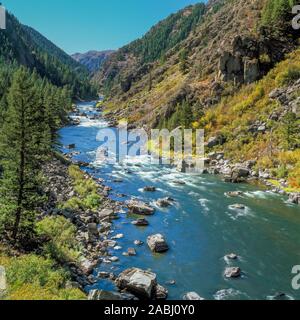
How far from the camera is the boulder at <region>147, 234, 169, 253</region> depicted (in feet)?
99.8

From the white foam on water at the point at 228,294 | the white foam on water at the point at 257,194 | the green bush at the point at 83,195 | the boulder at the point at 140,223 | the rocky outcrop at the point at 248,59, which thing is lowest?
the white foam on water at the point at 228,294

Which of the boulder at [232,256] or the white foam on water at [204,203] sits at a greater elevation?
the white foam on water at [204,203]

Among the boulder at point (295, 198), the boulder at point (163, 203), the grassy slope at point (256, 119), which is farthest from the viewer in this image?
the grassy slope at point (256, 119)

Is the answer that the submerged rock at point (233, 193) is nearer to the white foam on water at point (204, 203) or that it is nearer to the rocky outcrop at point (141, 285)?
the white foam on water at point (204, 203)

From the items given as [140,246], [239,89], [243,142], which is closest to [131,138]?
[239,89]

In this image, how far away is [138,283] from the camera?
23391mm

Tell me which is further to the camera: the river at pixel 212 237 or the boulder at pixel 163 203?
the boulder at pixel 163 203

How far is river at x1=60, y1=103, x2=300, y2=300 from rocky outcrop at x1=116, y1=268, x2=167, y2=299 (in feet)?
2.44

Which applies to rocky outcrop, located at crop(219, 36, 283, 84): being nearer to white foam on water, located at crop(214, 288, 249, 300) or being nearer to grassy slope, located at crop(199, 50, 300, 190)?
grassy slope, located at crop(199, 50, 300, 190)

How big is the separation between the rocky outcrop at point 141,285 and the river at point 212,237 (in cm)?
74

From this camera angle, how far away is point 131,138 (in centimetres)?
9269

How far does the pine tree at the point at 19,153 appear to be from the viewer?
83.4 ft

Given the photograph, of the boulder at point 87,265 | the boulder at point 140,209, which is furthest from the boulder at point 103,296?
the boulder at point 140,209

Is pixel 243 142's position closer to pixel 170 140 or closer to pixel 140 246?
pixel 170 140
